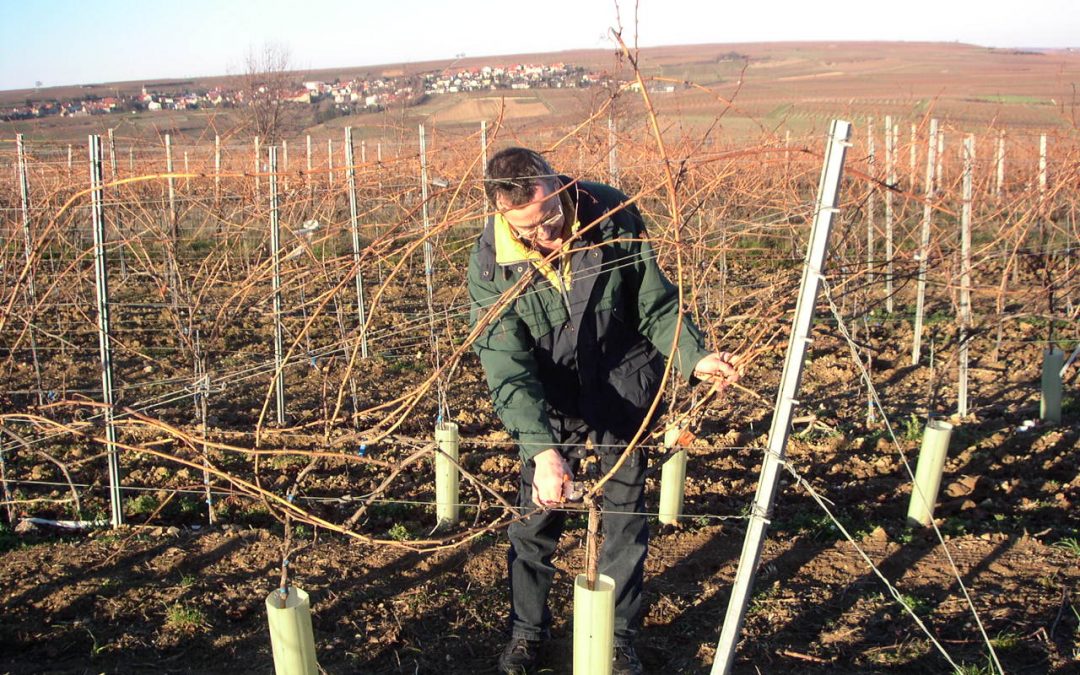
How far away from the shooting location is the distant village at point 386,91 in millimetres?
4552

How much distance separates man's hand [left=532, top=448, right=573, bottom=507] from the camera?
2041mm

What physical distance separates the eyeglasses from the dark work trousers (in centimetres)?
65

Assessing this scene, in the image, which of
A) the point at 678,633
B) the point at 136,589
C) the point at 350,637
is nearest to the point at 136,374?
the point at 136,589

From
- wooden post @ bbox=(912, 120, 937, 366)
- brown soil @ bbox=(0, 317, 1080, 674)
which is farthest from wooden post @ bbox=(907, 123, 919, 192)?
brown soil @ bbox=(0, 317, 1080, 674)

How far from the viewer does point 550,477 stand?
81.0 inches

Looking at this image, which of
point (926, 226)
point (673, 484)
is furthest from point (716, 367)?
point (926, 226)

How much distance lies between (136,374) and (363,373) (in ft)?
5.31

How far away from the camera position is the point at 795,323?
1649 mm

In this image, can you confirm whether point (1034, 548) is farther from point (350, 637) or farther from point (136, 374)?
point (136, 374)

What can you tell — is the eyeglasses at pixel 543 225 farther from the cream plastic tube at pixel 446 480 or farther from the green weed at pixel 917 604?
the green weed at pixel 917 604

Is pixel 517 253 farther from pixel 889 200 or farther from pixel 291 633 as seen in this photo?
pixel 889 200

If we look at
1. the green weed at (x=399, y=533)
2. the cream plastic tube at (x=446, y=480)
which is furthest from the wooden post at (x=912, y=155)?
the green weed at (x=399, y=533)

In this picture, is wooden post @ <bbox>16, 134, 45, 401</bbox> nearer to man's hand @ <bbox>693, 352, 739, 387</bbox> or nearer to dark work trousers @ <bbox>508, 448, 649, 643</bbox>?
dark work trousers @ <bbox>508, 448, 649, 643</bbox>

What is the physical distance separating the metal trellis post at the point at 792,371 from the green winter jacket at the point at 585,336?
499 millimetres
